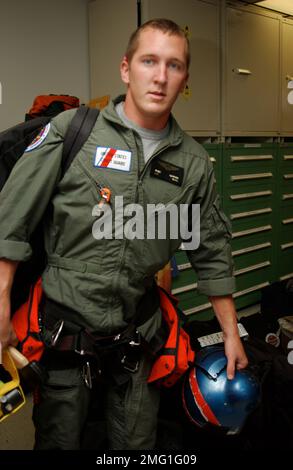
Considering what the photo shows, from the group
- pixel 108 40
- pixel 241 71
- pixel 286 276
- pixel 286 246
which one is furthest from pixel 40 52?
pixel 286 276

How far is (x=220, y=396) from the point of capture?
4.38ft

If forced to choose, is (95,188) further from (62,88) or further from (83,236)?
(62,88)

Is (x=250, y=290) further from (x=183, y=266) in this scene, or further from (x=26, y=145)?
(x=26, y=145)

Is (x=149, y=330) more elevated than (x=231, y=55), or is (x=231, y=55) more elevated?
(x=231, y=55)

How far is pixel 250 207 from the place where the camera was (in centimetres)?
284

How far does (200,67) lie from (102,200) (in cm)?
156

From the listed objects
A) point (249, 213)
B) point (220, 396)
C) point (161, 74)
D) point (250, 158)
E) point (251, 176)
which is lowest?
point (220, 396)

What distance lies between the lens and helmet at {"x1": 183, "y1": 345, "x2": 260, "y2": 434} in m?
1.33

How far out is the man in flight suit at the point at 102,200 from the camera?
1039 millimetres
